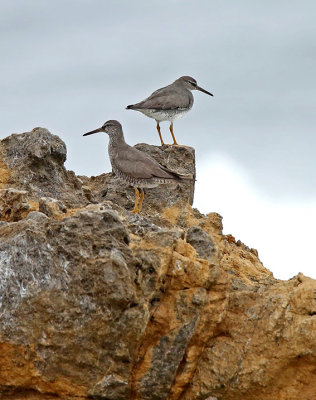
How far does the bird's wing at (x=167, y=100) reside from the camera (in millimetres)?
24250

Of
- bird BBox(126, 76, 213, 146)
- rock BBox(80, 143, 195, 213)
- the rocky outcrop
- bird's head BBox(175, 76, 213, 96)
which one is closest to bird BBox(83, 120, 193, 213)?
rock BBox(80, 143, 195, 213)

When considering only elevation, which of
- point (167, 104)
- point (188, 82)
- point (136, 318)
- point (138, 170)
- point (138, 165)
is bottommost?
point (136, 318)

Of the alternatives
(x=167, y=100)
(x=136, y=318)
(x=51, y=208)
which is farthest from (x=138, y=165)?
(x=136, y=318)

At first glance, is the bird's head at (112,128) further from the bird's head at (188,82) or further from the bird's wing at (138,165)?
the bird's head at (188,82)

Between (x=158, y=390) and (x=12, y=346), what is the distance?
2364 mm

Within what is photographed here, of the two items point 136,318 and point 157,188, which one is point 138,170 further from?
point 136,318

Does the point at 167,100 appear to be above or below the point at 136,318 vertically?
above

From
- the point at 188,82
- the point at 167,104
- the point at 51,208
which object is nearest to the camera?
the point at 51,208

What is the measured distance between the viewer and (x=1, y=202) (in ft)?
50.5

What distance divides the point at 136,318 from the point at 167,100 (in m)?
14.1

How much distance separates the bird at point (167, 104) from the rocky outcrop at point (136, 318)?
34.5ft

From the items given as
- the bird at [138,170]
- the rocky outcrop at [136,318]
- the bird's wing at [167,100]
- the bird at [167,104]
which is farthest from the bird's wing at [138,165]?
the bird's wing at [167,100]

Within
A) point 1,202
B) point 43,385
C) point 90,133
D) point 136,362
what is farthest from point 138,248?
point 90,133

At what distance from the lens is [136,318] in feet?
37.8
